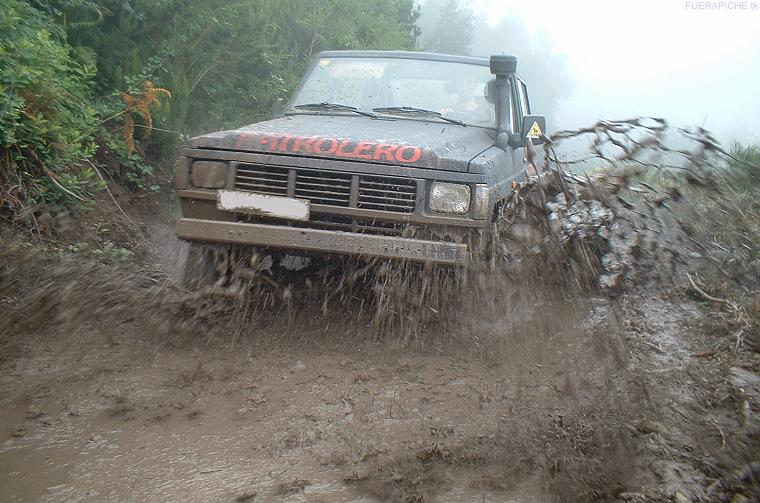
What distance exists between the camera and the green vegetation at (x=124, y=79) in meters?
4.43

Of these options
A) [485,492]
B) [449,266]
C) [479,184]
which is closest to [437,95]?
[479,184]

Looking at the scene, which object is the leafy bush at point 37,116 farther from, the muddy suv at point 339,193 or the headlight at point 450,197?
the headlight at point 450,197

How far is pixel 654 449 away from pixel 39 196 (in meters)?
4.04

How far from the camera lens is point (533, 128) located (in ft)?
15.4

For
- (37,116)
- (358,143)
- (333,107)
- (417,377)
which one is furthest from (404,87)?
(37,116)

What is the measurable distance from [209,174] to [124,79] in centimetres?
296

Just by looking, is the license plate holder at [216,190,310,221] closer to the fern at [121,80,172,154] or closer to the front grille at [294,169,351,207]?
the front grille at [294,169,351,207]

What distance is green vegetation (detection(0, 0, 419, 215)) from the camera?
174 inches

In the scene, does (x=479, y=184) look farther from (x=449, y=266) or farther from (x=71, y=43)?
(x=71, y=43)

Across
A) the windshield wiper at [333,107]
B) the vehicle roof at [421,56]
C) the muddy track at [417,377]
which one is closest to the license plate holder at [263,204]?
the muddy track at [417,377]

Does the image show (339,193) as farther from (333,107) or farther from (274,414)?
(333,107)

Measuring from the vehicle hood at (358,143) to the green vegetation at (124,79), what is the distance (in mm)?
1401

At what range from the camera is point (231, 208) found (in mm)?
3787

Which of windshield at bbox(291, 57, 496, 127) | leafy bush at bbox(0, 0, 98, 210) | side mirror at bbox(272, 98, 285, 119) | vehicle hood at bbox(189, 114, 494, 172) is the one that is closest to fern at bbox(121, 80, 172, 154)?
leafy bush at bbox(0, 0, 98, 210)
